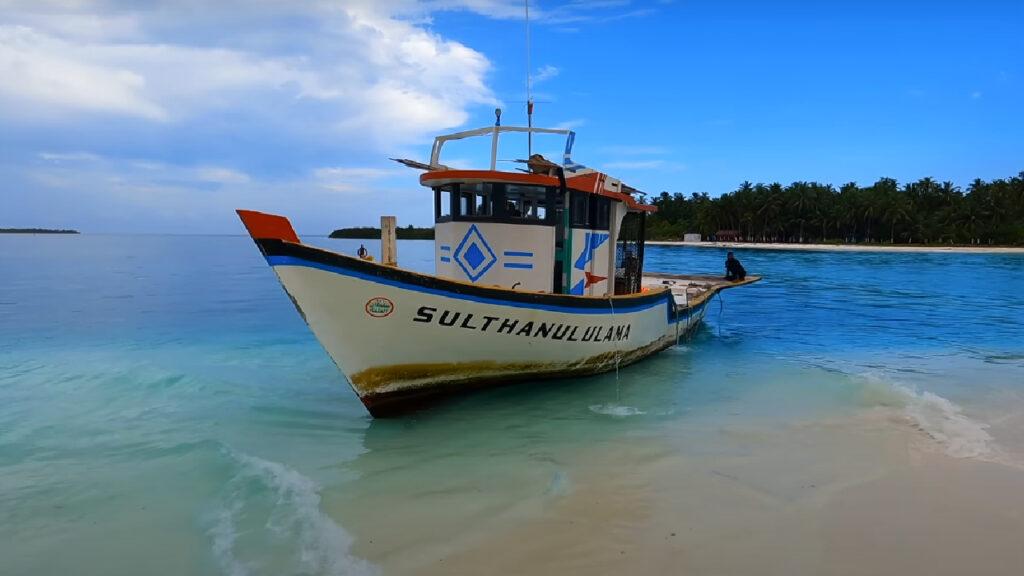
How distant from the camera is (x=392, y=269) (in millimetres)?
6895

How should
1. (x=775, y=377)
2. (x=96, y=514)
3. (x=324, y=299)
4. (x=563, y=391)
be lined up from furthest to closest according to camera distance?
(x=775, y=377)
(x=563, y=391)
(x=324, y=299)
(x=96, y=514)

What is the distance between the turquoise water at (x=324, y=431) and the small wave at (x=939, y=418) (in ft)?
0.15

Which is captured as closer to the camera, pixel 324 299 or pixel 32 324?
pixel 324 299

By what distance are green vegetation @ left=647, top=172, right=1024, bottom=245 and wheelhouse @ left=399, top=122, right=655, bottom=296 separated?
102 metres

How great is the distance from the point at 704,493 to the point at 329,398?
19.8 ft

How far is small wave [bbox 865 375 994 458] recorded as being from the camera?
270 inches

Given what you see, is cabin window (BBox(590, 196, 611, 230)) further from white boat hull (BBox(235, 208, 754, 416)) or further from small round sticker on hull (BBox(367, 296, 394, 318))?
small round sticker on hull (BBox(367, 296, 394, 318))

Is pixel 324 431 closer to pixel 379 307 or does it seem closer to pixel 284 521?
pixel 379 307

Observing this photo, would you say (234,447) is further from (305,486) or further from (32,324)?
(32,324)

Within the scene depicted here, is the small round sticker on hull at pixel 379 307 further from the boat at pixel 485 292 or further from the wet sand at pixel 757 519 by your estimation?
the wet sand at pixel 757 519

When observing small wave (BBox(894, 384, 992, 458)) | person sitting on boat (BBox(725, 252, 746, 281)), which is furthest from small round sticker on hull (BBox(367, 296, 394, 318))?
person sitting on boat (BBox(725, 252, 746, 281))

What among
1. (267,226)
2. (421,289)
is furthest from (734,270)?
(267,226)

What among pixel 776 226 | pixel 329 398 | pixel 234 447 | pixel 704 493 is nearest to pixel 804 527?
pixel 704 493

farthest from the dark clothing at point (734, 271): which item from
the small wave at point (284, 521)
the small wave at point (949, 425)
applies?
the small wave at point (284, 521)
